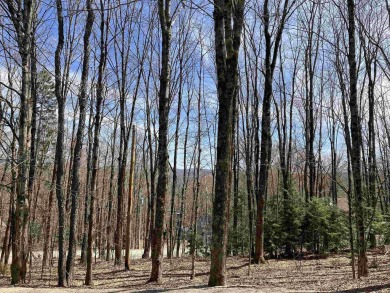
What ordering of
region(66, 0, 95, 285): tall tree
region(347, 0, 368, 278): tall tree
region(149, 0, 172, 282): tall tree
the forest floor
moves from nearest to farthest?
the forest floor → region(347, 0, 368, 278): tall tree → region(149, 0, 172, 282): tall tree → region(66, 0, 95, 285): tall tree

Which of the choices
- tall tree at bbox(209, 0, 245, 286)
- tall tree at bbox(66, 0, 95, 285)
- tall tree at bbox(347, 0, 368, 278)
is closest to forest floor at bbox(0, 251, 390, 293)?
tall tree at bbox(347, 0, 368, 278)

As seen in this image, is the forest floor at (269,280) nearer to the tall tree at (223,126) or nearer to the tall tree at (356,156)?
the tall tree at (356,156)

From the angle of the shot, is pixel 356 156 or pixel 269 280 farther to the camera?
pixel 269 280

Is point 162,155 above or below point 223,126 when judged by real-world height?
below

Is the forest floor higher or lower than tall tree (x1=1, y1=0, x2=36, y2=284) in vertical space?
lower

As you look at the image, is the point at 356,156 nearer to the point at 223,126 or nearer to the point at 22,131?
the point at 223,126

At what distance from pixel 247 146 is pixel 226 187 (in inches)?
531

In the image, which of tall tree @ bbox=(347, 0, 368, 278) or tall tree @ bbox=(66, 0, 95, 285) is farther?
tall tree @ bbox=(66, 0, 95, 285)

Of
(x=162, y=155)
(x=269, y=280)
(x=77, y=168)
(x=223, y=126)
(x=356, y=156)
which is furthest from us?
(x=77, y=168)

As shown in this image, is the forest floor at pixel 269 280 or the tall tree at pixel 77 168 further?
the tall tree at pixel 77 168

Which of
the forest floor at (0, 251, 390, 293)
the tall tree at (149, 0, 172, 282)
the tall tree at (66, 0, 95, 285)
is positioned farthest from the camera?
the tall tree at (66, 0, 95, 285)

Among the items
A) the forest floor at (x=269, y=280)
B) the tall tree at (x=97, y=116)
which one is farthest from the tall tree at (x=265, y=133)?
the tall tree at (x=97, y=116)

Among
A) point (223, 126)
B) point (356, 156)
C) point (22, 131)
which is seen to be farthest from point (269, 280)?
point (22, 131)

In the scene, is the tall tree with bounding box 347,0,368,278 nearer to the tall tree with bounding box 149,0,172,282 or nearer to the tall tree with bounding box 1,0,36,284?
the tall tree with bounding box 149,0,172,282
